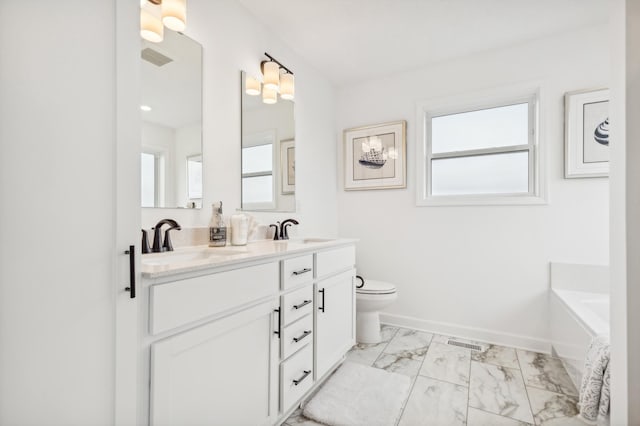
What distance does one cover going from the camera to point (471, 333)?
2602 mm

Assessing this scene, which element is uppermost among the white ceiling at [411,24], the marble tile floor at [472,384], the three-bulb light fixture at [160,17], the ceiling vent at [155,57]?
the white ceiling at [411,24]

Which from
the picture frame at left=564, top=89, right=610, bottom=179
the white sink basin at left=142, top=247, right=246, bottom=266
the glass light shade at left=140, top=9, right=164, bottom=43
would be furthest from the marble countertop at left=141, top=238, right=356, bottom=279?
the picture frame at left=564, top=89, right=610, bottom=179

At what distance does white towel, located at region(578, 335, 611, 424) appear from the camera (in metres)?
1.36

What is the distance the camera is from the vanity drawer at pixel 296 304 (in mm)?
1464

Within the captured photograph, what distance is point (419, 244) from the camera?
9.32 ft

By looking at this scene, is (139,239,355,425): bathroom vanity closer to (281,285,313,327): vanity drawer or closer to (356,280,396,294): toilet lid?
(281,285,313,327): vanity drawer

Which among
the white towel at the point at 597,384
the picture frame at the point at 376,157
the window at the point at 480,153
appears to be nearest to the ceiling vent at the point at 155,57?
the picture frame at the point at 376,157

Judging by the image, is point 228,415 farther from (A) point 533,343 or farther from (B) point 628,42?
(A) point 533,343

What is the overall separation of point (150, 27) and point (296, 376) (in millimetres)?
1871

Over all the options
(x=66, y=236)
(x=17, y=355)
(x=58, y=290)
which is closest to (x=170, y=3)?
(x=66, y=236)

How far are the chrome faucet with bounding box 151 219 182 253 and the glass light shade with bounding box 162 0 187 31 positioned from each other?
99cm

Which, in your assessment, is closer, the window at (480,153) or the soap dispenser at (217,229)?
the soap dispenser at (217,229)

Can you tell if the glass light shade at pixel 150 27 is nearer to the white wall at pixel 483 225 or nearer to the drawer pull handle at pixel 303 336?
the drawer pull handle at pixel 303 336

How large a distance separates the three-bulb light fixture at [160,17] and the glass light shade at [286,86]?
891mm
